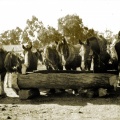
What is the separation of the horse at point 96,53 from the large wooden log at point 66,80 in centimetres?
64

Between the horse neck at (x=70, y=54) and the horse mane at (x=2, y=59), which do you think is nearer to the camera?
the horse neck at (x=70, y=54)

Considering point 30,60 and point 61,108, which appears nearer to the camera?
point 61,108

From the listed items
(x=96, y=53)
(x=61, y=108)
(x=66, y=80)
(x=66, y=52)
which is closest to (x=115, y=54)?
(x=96, y=53)

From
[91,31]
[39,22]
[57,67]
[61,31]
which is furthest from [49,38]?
[57,67]

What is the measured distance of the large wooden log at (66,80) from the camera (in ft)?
27.1

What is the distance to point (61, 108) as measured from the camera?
7582mm

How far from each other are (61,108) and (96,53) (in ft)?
8.69

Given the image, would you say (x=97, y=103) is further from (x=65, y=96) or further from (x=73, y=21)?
(x=73, y=21)

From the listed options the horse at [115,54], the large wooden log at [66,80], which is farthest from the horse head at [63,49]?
the horse at [115,54]

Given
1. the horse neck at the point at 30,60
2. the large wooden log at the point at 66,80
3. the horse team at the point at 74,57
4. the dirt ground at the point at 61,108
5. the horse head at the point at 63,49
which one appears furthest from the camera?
the horse neck at the point at 30,60

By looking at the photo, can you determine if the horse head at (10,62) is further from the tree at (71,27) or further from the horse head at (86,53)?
the tree at (71,27)

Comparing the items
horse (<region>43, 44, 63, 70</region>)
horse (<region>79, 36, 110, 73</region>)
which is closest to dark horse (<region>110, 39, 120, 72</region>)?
horse (<region>79, 36, 110, 73</region>)

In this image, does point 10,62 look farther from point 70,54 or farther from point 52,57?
point 70,54

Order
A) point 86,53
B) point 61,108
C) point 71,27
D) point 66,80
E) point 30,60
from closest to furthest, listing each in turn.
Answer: point 61,108 < point 66,80 < point 86,53 < point 30,60 < point 71,27
